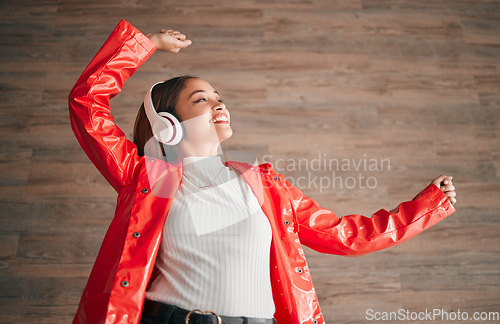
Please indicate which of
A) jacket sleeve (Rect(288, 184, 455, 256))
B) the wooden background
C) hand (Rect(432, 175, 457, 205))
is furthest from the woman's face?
the wooden background

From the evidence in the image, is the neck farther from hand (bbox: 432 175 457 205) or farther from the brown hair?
hand (bbox: 432 175 457 205)

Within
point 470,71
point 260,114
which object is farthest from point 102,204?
point 470,71

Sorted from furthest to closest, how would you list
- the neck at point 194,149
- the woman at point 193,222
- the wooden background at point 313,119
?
the wooden background at point 313,119 → the neck at point 194,149 → the woman at point 193,222

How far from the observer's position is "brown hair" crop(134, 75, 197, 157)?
1.39 metres

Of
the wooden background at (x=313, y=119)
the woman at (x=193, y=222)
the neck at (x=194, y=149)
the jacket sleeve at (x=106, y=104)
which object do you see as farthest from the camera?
the wooden background at (x=313, y=119)

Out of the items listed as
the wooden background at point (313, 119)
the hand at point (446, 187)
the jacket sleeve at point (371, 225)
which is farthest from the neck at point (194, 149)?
the wooden background at point (313, 119)

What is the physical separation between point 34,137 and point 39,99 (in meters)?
0.21

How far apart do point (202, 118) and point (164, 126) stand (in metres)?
0.11

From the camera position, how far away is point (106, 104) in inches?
52.3

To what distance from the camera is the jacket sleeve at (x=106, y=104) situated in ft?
4.11

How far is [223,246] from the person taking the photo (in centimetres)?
117

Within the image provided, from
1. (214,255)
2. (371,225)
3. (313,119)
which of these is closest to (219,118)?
(214,255)

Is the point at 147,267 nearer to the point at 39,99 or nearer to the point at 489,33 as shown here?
the point at 39,99

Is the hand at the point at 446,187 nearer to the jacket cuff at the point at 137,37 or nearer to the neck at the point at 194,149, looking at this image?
the neck at the point at 194,149
